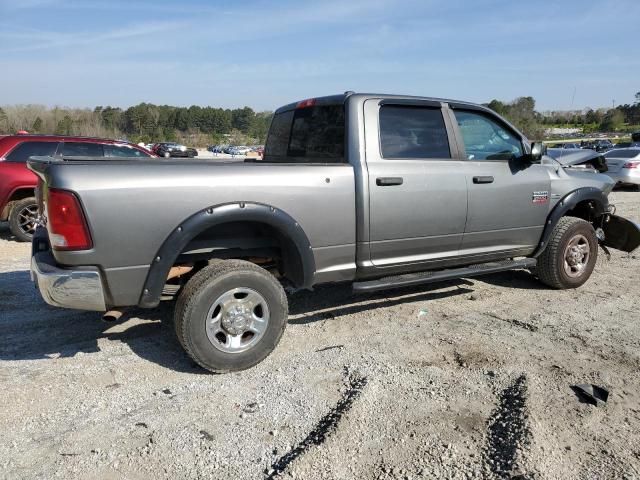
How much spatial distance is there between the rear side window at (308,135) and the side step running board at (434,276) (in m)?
1.02

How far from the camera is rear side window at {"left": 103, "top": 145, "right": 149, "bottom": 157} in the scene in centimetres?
895

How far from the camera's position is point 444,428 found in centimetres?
293

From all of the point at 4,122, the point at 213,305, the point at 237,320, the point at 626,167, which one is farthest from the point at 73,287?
the point at 4,122

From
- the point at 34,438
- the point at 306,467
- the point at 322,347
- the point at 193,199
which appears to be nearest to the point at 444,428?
the point at 306,467

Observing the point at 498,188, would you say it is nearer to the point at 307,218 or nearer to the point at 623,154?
the point at 307,218

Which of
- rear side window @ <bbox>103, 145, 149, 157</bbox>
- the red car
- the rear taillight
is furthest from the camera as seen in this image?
rear side window @ <bbox>103, 145, 149, 157</bbox>

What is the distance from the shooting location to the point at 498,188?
4723 millimetres

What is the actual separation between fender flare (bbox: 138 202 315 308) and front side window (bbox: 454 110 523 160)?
6.59 ft

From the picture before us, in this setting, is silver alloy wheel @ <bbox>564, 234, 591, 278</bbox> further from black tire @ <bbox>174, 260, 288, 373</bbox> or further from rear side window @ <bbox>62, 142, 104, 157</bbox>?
rear side window @ <bbox>62, 142, 104, 157</bbox>

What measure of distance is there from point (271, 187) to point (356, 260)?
957 millimetres

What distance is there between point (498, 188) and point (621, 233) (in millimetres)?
2289

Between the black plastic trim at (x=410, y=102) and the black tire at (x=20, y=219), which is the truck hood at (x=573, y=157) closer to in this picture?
the black plastic trim at (x=410, y=102)

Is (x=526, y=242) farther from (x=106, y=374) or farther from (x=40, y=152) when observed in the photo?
(x=40, y=152)

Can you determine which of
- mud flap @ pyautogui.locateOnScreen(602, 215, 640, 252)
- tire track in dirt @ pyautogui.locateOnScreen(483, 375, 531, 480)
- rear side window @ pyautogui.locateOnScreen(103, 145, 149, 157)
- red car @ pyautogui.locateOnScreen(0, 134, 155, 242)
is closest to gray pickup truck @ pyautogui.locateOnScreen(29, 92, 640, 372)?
mud flap @ pyautogui.locateOnScreen(602, 215, 640, 252)
